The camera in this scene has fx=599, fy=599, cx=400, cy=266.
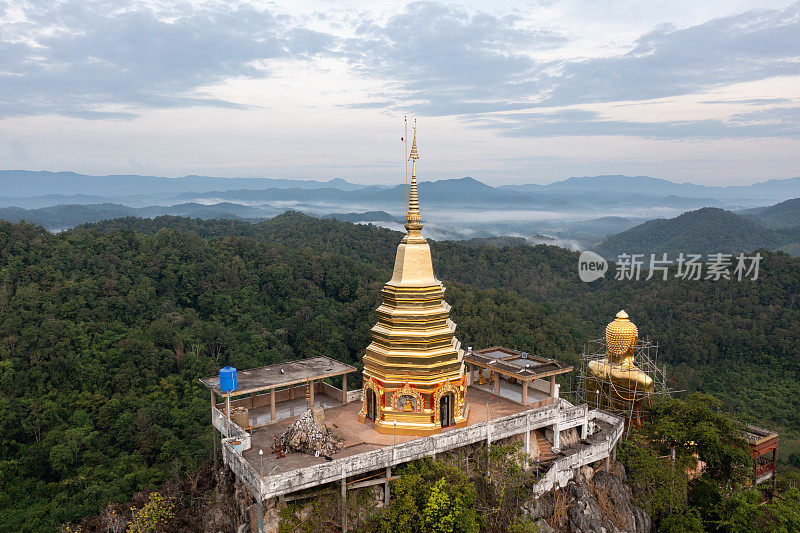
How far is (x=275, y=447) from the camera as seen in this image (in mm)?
21188

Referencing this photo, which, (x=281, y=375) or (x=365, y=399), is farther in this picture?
(x=365, y=399)

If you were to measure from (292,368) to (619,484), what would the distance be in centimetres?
1460

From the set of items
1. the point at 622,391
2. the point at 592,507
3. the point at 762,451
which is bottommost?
the point at 762,451

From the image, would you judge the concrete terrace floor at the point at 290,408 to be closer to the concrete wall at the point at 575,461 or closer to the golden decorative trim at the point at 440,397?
the golden decorative trim at the point at 440,397

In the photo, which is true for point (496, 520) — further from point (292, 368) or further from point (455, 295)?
point (455, 295)

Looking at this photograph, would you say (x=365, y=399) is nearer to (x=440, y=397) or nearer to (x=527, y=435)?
(x=440, y=397)

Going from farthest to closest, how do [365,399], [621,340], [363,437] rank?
[621,340], [365,399], [363,437]

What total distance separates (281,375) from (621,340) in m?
16.2

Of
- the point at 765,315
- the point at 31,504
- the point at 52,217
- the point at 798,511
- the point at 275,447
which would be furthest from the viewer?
the point at 52,217

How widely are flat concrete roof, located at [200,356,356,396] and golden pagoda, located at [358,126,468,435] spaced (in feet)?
5.92

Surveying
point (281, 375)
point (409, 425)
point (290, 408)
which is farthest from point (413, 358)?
point (290, 408)

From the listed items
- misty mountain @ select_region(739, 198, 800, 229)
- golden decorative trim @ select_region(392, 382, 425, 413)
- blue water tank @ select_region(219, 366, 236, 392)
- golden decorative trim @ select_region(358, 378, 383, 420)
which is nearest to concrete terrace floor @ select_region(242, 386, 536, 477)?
golden decorative trim @ select_region(358, 378, 383, 420)

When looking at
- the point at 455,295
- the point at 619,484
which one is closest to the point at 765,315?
the point at 455,295

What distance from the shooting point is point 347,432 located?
23125mm
